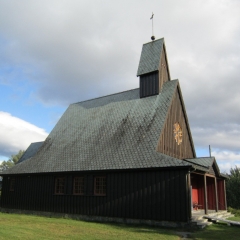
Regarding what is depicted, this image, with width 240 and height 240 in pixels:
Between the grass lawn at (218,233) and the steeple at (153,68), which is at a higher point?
Result: the steeple at (153,68)

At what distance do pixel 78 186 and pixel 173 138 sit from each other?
6.97 m

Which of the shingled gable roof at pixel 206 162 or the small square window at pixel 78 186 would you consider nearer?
the shingled gable roof at pixel 206 162

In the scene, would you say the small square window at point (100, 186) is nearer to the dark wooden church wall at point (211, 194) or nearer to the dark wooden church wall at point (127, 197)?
the dark wooden church wall at point (127, 197)

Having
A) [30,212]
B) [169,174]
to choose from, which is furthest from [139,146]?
[30,212]

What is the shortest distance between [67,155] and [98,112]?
4567 mm

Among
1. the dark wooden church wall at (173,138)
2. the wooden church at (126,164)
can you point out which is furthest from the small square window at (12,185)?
the dark wooden church wall at (173,138)

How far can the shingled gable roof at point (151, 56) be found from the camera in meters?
21.1

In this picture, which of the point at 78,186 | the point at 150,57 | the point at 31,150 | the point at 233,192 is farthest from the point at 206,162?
the point at 31,150

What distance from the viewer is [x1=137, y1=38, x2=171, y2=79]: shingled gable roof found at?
69.3ft

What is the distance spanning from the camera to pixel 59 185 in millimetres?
18922

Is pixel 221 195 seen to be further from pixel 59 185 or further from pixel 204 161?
pixel 59 185

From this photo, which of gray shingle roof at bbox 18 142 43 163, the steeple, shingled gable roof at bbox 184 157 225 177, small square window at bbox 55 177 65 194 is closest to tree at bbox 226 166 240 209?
shingled gable roof at bbox 184 157 225 177

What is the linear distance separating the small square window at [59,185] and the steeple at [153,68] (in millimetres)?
8287

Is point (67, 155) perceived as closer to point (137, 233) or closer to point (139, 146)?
point (139, 146)
